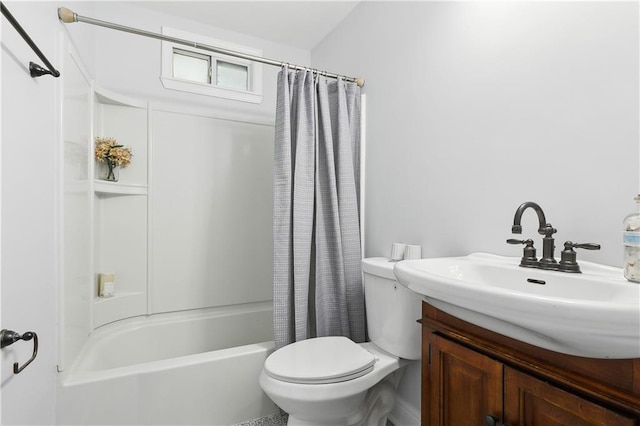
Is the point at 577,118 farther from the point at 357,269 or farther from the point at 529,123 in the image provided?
the point at 357,269

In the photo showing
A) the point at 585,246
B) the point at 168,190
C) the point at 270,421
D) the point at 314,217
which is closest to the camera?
the point at 585,246

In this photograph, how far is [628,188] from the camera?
3.12 ft

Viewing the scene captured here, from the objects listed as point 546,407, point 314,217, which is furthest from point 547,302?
point 314,217

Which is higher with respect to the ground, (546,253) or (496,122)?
(496,122)

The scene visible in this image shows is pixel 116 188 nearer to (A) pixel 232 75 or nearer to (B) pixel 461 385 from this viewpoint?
(A) pixel 232 75

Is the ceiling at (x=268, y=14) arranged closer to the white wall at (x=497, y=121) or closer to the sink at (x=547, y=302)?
the white wall at (x=497, y=121)

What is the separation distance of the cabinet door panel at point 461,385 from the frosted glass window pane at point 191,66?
7.94 ft

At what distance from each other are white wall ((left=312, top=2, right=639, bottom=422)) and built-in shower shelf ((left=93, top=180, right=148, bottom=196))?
1.48 m

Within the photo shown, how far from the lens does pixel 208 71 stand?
2600 millimetres

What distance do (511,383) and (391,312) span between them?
67cm

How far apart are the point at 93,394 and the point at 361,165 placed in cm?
173

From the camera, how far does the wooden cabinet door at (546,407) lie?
0.70m

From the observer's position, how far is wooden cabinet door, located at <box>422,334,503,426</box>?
91cm

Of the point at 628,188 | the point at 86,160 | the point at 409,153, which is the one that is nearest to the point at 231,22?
the point at 86,160
